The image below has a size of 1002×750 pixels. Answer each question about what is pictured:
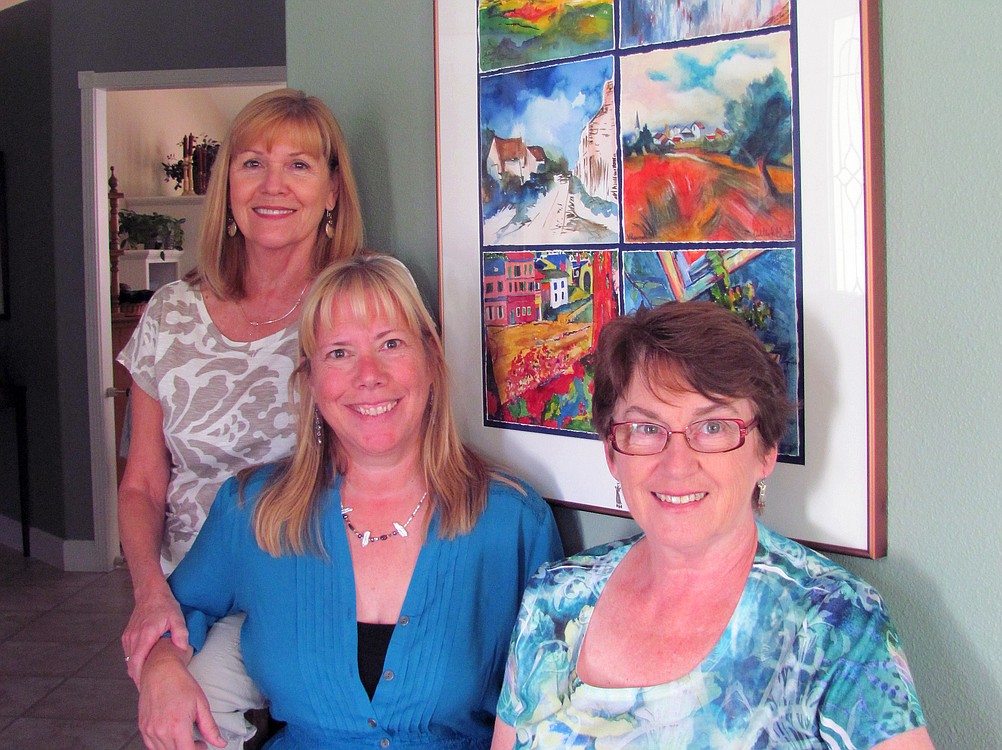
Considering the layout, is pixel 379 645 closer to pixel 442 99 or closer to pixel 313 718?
pixel 313 718

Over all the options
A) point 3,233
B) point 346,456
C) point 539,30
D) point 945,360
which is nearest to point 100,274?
point 3,233

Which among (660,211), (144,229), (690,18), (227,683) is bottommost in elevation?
(227,683)

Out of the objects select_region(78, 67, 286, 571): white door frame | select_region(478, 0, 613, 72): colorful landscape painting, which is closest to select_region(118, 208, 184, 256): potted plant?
select_region(78, 67, 286, 571): white door frame

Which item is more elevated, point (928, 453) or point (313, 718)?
point (928, 453)

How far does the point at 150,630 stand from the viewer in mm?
1663

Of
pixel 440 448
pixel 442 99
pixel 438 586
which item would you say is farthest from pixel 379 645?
pixel 442 99

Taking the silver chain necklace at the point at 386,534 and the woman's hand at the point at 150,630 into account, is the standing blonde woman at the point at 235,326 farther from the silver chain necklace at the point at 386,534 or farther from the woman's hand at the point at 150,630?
the silver chain necklace at the point at 386,534

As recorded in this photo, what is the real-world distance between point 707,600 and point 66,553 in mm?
4787

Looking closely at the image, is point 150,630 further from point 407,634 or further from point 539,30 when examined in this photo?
point 539,30

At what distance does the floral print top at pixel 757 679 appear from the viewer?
1112 mm

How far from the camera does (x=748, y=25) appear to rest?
136 cm

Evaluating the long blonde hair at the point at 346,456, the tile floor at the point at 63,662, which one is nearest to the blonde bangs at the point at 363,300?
the long blonde hair at the point at 346,456

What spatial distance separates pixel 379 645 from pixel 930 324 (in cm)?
96

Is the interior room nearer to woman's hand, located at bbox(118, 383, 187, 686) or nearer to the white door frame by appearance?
woman's hand, located at bbox(118, 383, 187, 686)
